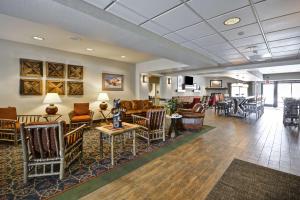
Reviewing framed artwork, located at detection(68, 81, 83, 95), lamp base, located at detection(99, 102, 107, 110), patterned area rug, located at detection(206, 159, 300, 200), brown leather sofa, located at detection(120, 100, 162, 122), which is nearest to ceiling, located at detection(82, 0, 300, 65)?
patterned area rug, located at detection(206, 159, 300, 200)

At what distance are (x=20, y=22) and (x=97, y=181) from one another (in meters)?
3.61

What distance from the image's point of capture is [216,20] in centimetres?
251

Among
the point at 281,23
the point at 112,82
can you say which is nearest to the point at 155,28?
the point at 281,23

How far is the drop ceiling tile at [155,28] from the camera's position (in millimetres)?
2703

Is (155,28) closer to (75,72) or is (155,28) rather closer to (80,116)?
(80,116)

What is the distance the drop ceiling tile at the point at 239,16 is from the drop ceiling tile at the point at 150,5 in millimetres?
838

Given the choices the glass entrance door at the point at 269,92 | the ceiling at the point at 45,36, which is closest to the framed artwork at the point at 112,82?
the ceiling at the point at 45,36

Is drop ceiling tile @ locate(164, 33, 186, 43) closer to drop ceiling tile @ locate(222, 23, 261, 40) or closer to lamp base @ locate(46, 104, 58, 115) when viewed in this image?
drop ceiling tile @ locate(222, 23, 261, 40)

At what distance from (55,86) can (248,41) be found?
5891mm

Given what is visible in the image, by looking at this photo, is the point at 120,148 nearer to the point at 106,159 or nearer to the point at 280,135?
the point at 106,159

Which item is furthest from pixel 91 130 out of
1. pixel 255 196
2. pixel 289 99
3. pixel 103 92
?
pixel 289 99

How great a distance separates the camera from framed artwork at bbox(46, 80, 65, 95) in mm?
5199

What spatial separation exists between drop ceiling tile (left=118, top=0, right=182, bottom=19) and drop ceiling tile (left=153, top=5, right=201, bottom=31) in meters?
0.12

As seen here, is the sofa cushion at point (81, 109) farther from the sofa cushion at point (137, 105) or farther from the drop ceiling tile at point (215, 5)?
the drop ceiling tile at point (215, 5)
